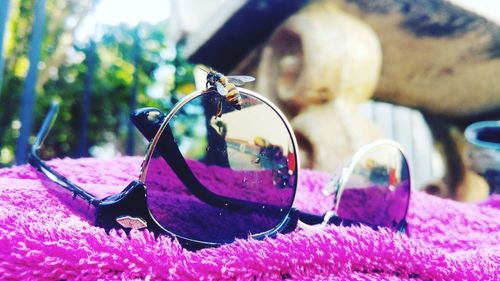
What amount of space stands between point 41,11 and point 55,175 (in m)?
0.40

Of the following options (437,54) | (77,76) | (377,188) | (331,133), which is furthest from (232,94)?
(77,76)

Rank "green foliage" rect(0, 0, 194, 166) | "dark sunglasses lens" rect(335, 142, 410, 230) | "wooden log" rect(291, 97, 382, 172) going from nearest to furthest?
"dark sunglasses lens" rect(335, 142, 410, 230)
"wooden log" rect(291, 97, 382, 172)
"green foliage" rect(0, 0, 194, 166)

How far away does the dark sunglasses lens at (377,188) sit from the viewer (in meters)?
0.46

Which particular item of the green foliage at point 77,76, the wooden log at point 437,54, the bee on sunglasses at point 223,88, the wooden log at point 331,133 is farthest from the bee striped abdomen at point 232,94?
the green foliage at point 77,76

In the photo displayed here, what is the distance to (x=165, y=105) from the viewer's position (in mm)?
1603

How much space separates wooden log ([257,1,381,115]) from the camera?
68 cm

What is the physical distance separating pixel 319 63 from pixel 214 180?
393 millimetres

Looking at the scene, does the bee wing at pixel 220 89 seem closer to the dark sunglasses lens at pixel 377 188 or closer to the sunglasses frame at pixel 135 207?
the sunglasses frame at pixel 135 207

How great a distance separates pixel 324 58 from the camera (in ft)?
2.23

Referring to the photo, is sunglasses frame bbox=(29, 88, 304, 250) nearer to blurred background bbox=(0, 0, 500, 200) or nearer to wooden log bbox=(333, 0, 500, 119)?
blurred background bbox=(0, 0, 500, 200)

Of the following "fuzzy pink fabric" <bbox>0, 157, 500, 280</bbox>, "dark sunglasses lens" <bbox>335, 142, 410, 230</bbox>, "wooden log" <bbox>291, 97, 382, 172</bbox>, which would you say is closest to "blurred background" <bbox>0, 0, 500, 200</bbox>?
"wooden log" <bbox>291, 97, 382, 172</bbox>

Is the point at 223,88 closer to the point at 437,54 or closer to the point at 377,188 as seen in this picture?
the point at 377,188

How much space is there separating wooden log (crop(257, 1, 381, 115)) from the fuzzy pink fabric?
0.40m

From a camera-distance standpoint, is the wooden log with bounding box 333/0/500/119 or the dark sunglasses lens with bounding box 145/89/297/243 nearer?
the dark sunglasses lens with bounding box 145/89/297/243
